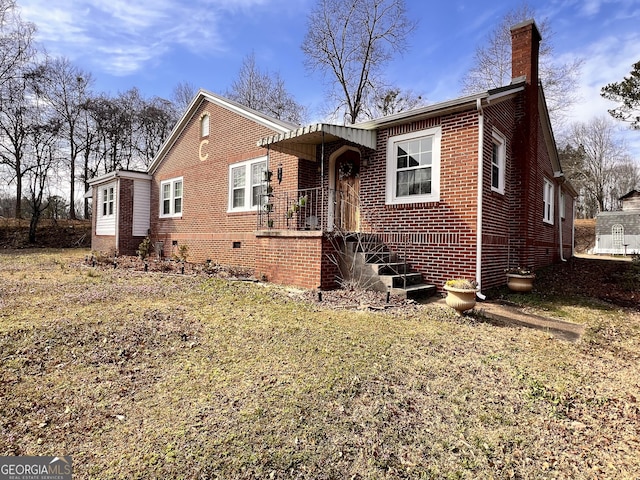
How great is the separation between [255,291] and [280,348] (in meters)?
3.37

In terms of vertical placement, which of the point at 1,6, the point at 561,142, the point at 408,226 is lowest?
the point at 408,226

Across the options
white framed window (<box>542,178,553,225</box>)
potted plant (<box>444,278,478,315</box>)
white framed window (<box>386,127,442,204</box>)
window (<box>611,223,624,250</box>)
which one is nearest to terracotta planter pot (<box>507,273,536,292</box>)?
white framed window (<box>386,127,442,204</box>)

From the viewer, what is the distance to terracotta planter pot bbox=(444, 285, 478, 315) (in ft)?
18.0

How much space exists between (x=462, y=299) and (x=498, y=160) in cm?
466

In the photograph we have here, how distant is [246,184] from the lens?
1154 cm

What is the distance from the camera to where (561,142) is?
94.9 ft

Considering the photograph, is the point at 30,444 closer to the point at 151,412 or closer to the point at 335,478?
the point at 151,412

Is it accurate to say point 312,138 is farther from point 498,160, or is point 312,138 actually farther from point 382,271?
point 498,160

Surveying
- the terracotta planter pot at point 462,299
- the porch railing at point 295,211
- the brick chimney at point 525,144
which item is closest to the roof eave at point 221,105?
the porch railing at point 295,211

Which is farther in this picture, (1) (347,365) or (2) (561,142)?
(2) (561,142)

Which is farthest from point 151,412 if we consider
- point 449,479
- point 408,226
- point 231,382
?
point 408,226

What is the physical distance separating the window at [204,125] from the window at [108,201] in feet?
21.2

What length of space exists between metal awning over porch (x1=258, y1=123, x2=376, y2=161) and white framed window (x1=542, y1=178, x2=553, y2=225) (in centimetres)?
768

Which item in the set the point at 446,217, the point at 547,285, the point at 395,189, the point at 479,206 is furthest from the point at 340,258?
the point at 547,285
